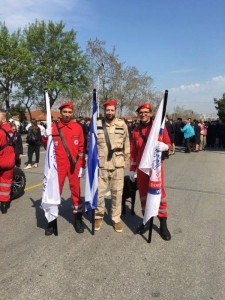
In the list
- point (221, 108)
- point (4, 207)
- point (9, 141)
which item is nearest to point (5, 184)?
point (4, 207)

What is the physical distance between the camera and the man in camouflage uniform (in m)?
4.92

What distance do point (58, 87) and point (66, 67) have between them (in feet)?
11.3

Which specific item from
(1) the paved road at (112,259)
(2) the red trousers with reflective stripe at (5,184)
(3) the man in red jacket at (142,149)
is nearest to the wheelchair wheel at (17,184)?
(1) the paved road at (112,259)

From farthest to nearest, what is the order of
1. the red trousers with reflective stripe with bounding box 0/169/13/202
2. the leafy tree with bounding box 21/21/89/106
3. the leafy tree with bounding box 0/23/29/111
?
the leafy tree with bounding box 21/21/89/106
the leafy tree with bounding box 0/23/29/111
the red trousers with reflective stripe with bounding box 0/169/13/202

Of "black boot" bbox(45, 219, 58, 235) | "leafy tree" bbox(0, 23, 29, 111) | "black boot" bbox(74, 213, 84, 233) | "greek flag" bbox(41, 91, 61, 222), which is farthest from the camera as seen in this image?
"leafy tree" bbox(0, 23, 29, 111)

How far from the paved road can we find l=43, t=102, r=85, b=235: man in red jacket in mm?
500

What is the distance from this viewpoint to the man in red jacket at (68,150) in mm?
4945

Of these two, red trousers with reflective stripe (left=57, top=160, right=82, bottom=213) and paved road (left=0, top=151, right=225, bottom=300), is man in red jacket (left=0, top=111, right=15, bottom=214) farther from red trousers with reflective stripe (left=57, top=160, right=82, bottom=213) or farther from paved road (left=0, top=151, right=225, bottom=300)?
red trousers with reflective stripe (left=57, top=160, right=82, bottom=213)

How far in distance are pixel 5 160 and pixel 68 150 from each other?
5.31 ft

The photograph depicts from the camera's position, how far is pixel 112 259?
162 inches

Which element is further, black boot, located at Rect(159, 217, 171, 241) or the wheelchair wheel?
the wheelchair wheel

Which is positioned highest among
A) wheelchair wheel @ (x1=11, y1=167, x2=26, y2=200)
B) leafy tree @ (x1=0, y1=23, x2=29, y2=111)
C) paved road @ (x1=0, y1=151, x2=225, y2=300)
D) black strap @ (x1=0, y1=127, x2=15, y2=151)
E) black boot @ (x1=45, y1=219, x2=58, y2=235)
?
leafy tree @ (x1=0, y1=23, x2=29, y2=111)

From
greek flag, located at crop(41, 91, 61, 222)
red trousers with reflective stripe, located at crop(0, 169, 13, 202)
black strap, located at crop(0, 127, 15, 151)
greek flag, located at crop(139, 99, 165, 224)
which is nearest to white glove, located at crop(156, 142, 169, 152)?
greek flag, located at crop(139, 99, 165, 224)

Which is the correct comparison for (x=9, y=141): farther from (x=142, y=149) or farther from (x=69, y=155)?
(x=142, y=149)
